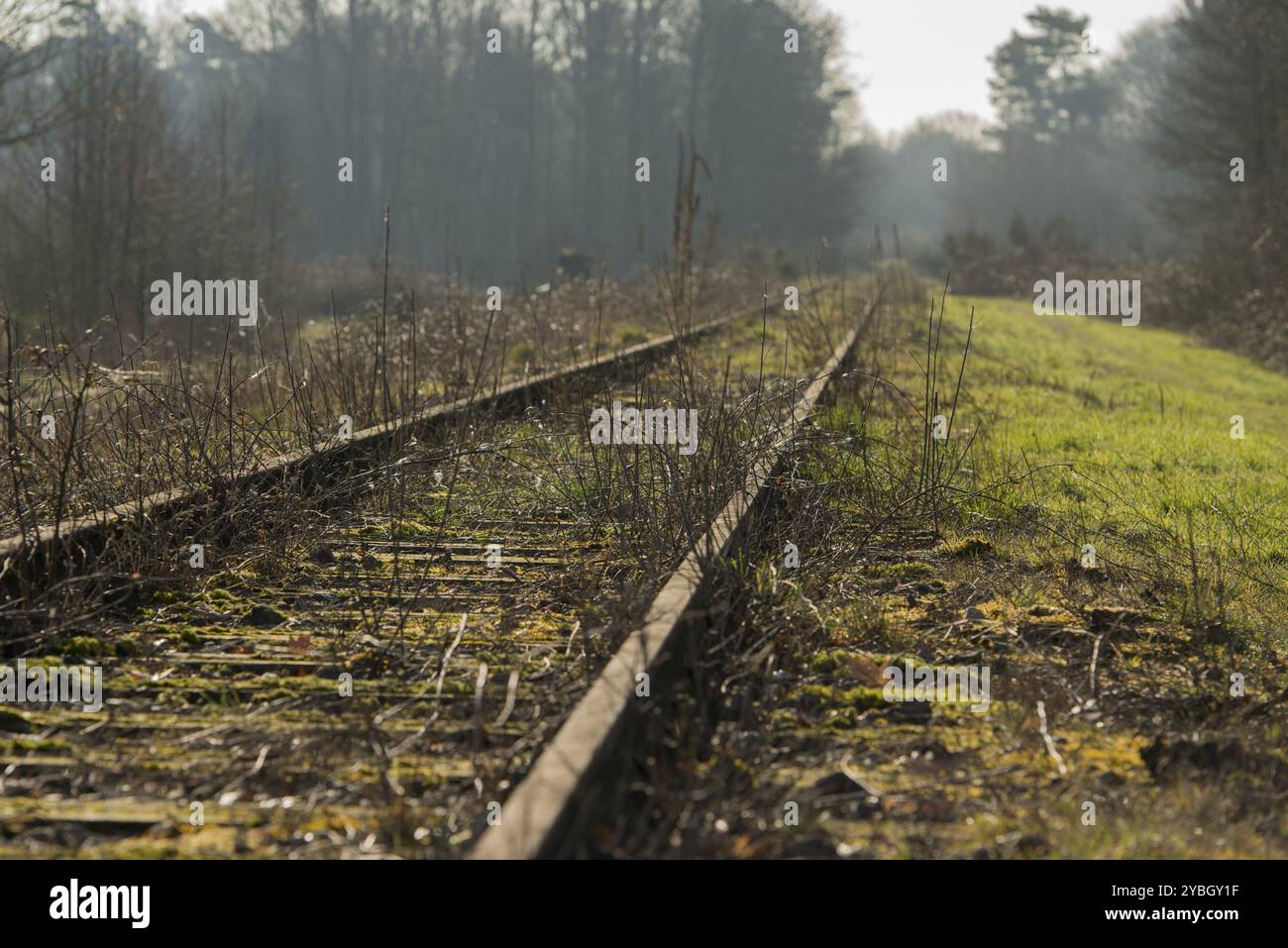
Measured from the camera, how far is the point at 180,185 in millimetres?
20797

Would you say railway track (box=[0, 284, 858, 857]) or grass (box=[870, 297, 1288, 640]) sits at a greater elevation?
grass (box=[870, 297, 1288, 640])

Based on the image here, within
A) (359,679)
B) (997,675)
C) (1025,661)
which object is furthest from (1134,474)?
(359,679)

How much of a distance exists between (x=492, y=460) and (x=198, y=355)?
23.0 ft

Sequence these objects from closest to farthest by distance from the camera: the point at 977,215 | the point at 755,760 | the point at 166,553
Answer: the point at 755,760
the point at 166,553
the point at 977,215

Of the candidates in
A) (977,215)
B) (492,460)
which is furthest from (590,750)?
(977,215)

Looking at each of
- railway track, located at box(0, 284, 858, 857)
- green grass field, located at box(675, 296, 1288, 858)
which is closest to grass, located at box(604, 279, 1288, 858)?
green grass field, located at box(675, 296, 1288, 858)

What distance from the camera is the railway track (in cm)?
236

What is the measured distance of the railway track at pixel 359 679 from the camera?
2.36 m

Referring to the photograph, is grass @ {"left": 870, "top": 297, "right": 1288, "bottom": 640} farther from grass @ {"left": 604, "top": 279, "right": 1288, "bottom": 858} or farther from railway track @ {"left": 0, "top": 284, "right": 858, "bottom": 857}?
railway track @ {"left": 0, "top": 284, "right": 858, "bottom": 857}

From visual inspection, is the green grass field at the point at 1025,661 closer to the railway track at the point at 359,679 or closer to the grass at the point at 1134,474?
the grass at the point at 1134,474

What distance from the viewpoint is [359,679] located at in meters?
3.21

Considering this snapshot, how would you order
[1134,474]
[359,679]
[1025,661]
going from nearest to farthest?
[359,679] < [1025,661] < [1134,474]

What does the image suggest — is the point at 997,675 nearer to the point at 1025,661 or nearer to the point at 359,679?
the point at 1025,661
